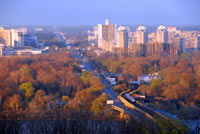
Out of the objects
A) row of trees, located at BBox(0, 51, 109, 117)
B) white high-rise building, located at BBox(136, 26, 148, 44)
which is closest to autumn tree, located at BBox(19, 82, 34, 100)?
row of trees, located at BBox(0, 51, 109, 117)

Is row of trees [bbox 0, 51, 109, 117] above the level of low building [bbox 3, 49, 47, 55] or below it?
below

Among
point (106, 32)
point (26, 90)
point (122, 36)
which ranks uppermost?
point (106, 32)

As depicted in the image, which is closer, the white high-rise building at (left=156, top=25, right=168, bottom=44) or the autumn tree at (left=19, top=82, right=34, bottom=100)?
the autumn tree at (left=19, top=82, right=34, bottom=100)

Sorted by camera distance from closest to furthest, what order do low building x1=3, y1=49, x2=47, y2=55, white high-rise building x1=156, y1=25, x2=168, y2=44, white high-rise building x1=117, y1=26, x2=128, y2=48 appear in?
low building x1=3, y1=49, x2=47, y2=55
white high-rise building x1=156, y1=25, x2=168, y2=44
white high-rise building x1=117, y1=26, x2=128, y2=48

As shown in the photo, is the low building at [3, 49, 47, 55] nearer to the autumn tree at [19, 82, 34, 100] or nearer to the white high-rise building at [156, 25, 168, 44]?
the white high-rise building at [156, 25, 168, 44]

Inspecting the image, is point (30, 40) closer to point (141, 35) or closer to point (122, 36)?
point (122, 36)

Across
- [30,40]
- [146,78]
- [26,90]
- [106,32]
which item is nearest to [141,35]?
[106,32]

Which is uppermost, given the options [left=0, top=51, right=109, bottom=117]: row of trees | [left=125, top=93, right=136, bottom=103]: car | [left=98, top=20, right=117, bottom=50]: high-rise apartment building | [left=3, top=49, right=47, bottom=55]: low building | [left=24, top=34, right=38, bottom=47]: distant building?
[left=98, top=20, right=117, bottom=50]: high-rise apartment building

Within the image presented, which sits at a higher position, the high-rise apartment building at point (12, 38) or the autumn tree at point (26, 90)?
the high-rise apartment building at point (12, 38)

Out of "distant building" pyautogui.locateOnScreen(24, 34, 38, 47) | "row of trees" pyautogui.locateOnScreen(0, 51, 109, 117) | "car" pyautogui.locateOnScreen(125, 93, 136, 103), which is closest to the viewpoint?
"row of trees" pyautogui.locateOnScreen(0, 51, 109, 117)

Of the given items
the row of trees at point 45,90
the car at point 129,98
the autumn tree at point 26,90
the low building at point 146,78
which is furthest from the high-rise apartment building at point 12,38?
the car at point 129,98

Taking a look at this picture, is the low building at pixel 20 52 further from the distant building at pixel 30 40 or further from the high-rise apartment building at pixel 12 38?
the distant building at pixel 30 40
